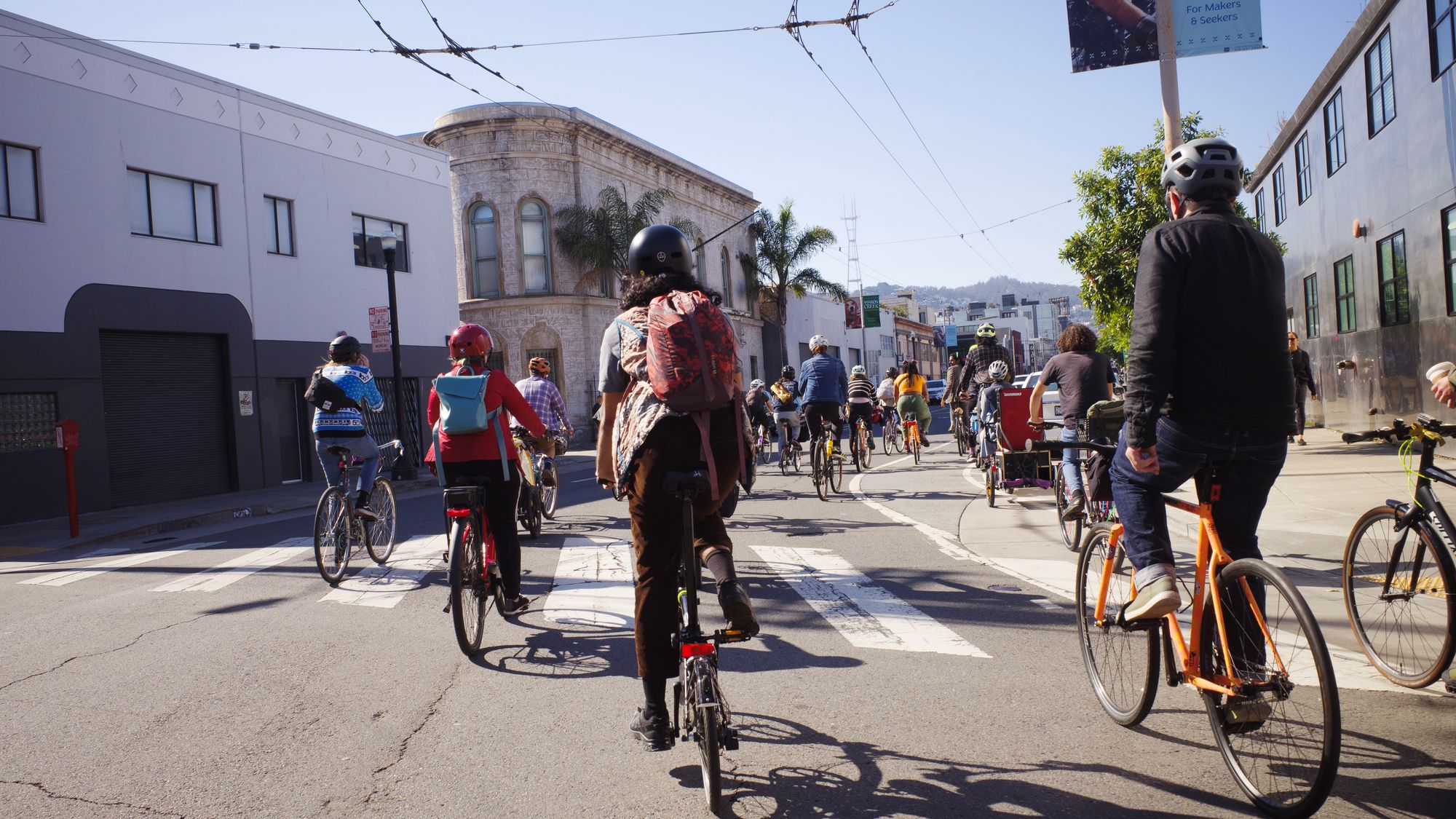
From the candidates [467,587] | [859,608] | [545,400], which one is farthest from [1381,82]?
[467,587]

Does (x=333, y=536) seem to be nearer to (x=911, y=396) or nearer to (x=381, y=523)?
(x=381, y=523)

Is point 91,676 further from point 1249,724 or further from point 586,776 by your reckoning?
point 1249,724

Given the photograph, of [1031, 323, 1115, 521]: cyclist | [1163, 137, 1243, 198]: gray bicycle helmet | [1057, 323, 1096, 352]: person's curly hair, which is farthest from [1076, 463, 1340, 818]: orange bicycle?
[1057, 323, 1096, 352]: person's curly hair

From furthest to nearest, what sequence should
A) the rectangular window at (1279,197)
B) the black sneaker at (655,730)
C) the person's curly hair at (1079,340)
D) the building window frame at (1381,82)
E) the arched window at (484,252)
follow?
the arched window at (484,252) → the rectangular window at (1279,197) → the building window frame at (1381,82) → the person's curly hair at (1079,340) → the black sneaker at (655,730)

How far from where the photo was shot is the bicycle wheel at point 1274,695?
111 inches

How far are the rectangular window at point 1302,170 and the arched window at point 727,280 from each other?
29.0 m

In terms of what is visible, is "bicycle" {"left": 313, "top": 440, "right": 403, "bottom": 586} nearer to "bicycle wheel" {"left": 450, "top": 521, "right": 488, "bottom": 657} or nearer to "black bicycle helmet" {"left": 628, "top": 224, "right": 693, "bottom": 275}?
"bicycle wheel" {"left": 450, "top": 521, "right": 488, "bottom": 657}

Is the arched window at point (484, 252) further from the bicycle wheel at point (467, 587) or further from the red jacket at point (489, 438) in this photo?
the bicycle wheel at point (467, 587)

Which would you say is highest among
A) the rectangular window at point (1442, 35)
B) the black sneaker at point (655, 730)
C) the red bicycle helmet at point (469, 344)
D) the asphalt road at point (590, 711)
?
the rectangular window at point (1442, 35)

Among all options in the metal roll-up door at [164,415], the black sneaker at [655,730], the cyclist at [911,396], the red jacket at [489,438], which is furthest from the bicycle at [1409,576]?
the metal roll-up door at [164,415]

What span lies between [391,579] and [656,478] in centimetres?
523

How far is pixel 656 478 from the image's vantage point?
A: 3.41 m

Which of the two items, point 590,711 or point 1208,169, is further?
point 590,711

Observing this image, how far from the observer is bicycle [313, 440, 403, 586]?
7.79 metres
